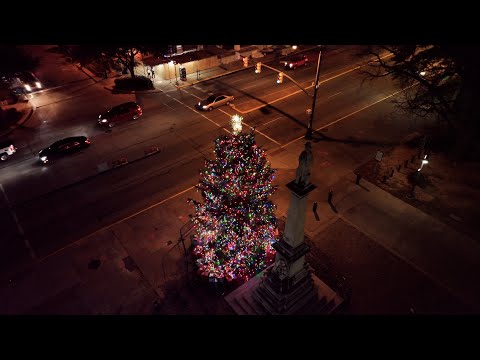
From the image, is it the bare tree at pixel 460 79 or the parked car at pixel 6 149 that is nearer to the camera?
the bare tree at pixel 460 79

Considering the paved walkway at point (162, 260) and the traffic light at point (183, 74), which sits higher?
the traffic light at point (183, 74)

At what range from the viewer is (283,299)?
12414 millimetres

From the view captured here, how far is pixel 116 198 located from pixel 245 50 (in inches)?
947

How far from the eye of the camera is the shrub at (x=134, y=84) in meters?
30.0

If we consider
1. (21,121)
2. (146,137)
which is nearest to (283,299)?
(146,137)

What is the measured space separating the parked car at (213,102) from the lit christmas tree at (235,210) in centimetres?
1469

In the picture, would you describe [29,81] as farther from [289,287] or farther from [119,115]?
[289,287]

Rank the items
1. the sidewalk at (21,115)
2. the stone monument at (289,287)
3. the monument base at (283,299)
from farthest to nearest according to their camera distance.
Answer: the sidewalk at (21,115) < the monument base at (283,299) < the stone monument at (289,287)

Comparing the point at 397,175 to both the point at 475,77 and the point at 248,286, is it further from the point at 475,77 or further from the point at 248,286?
the point at 248,286

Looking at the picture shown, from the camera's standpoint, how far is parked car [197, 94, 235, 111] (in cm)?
2667

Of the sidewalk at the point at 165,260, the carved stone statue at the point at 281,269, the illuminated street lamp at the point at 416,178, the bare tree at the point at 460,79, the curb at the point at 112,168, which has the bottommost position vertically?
the sidewalk at the point at 165,260

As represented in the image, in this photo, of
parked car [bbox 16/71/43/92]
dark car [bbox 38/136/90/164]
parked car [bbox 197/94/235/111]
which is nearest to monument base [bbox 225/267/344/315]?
dark car [bbox 38/136/90/164]

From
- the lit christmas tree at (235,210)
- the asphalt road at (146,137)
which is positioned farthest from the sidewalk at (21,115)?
the lit christmas tree at (235,210)

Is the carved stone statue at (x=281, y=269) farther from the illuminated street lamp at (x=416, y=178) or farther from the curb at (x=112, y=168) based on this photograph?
the curb at (x=112, y=168)
